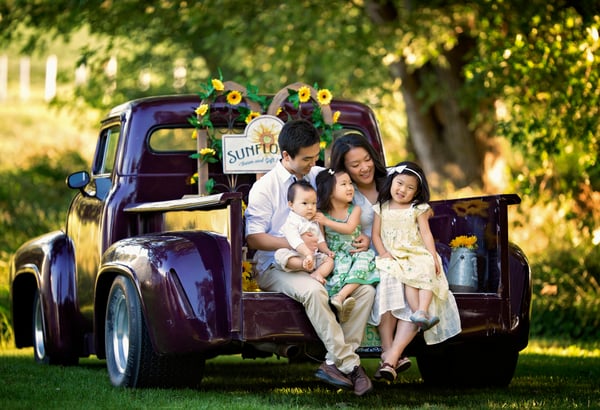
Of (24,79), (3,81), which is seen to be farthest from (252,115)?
(24,79)

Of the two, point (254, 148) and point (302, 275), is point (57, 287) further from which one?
point (302, 275)

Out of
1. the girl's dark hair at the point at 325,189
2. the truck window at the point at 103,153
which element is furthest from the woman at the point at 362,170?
the truck window at the point at 103,153

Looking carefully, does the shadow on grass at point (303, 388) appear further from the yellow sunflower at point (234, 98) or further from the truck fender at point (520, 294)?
the yellow sunflower at point (234, 98)

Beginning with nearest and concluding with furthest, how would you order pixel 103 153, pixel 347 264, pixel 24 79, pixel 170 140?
pixel 347 264
pixel 103 153
pixel 170 140
pixel 24 79

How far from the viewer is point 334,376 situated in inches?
252

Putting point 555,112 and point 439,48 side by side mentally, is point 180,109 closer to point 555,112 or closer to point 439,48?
point 555,112

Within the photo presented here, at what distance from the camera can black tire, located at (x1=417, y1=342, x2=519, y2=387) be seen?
7.54 metres

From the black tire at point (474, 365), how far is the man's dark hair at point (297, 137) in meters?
1.47

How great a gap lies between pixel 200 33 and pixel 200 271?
10.1 m

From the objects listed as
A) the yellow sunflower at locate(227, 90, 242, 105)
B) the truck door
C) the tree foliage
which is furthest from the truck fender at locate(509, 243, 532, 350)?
the tree foliage

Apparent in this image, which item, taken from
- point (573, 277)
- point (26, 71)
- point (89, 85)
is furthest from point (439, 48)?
point (26, 71)

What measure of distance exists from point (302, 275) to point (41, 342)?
336cm

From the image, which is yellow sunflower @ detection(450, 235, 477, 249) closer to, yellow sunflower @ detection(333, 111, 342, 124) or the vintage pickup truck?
the vintage pickup truck

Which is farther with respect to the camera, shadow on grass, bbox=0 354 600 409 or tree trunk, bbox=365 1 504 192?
tree trunk, bbox=365 1 504 192
